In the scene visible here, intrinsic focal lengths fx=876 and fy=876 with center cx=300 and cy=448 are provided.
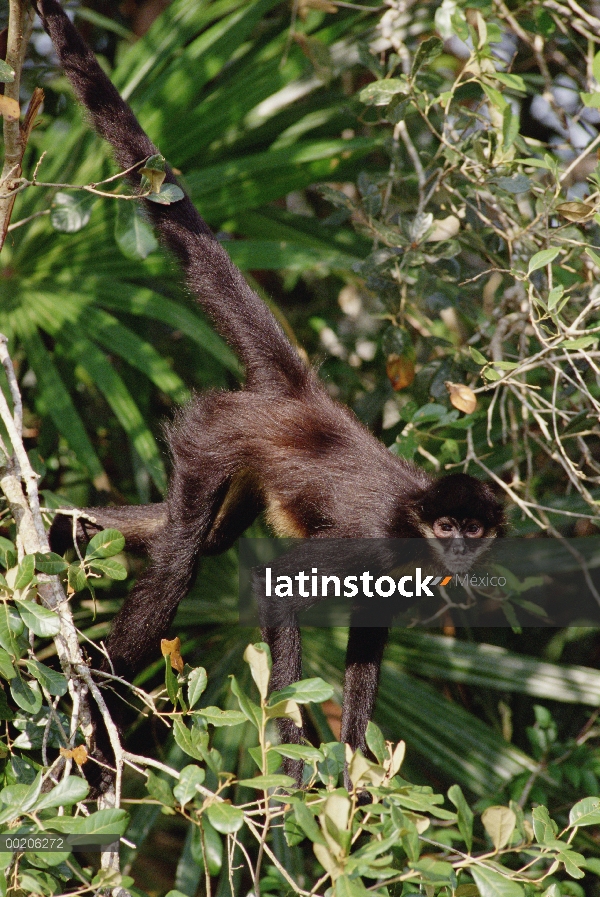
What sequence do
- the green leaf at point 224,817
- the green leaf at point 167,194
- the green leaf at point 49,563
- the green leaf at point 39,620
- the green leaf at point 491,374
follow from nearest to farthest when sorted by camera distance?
the green leaf at point 224,817
the green leaf at point 39,620
the green leaf at point 49,563
the green leaf at point 167,194
the green leaf at point 491,374

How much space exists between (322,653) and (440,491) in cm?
113

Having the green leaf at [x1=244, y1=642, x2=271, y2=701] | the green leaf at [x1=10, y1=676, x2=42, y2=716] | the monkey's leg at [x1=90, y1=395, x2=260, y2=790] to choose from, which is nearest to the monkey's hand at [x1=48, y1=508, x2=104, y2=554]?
the monkey's leg at [x1=90, y1=395, x2=260, y2=790]

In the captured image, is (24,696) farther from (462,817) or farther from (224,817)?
(462,817)

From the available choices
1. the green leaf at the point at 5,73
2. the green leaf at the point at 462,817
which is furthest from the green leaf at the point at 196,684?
the green leaf at the point at 5,73

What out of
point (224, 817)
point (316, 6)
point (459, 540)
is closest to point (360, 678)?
point (459, 540)

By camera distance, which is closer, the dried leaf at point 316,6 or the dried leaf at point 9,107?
the dried leaf at point 9,107

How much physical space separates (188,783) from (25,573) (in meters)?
0.63

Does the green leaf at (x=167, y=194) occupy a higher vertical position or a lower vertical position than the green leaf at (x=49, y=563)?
higher

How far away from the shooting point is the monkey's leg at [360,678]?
326cm

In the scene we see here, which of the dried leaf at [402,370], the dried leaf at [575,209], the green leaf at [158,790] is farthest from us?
the dried leaf at [402,370]

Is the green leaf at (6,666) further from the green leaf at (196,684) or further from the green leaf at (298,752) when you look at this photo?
the green leaf at (298,752)

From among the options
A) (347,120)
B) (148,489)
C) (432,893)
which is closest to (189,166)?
(347,120)

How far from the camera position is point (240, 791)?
338 centimetres

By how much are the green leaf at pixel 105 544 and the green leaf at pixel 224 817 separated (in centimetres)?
80
